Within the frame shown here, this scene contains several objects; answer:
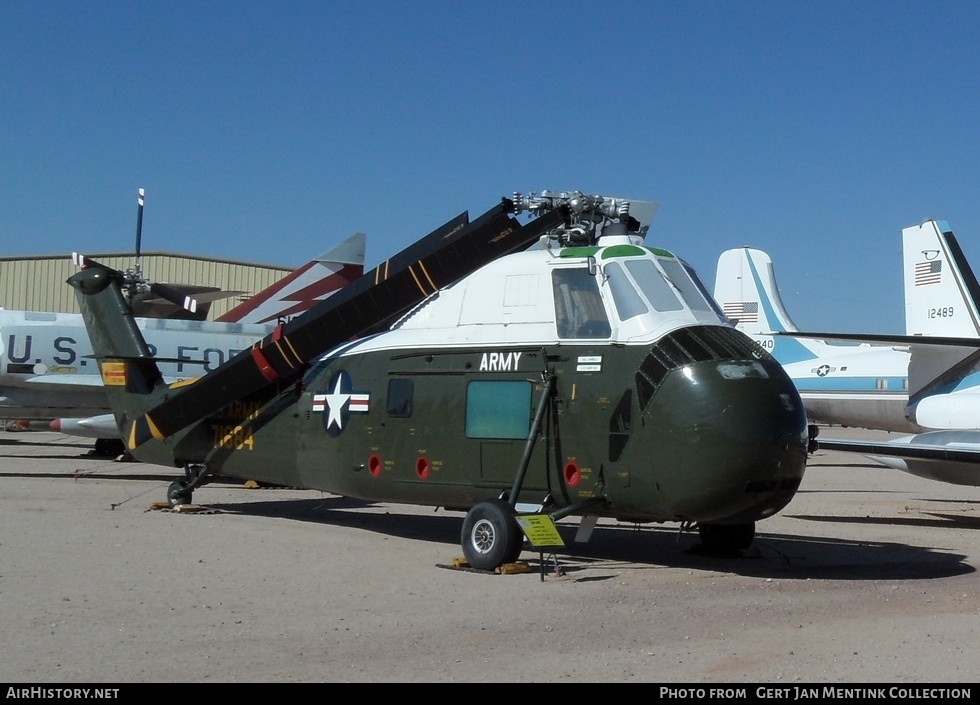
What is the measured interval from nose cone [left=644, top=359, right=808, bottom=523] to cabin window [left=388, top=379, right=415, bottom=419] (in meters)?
3.22

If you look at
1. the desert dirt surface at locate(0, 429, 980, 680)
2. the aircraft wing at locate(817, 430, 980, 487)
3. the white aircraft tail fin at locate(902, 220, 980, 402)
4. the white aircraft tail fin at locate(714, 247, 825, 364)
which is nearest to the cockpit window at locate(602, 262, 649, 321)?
the desert dirt surface at locate(0, 429, 980, 680)

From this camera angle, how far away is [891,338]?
1909cm

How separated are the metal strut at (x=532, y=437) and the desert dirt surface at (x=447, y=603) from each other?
92 centimetres

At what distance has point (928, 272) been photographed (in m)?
23.2

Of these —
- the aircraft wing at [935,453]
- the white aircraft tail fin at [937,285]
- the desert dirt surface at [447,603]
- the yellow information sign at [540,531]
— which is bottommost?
the desert dirt surface at [447,603]

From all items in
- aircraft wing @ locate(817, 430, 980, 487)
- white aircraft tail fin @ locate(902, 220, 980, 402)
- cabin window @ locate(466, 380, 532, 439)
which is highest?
white aircraft tail fin @ locate(902, 220, 980, 402)

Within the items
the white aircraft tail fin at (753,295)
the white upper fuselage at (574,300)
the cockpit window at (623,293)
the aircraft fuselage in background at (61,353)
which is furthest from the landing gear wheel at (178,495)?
the white aircraft tail fin at (753,295)

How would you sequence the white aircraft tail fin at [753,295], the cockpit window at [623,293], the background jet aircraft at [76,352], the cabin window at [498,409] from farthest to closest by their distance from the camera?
the white aircraft tail fin at [753,295] → the background jet aircraft at [76,352] → the cabin window at [498,409] → the cockpit window at [623,293]

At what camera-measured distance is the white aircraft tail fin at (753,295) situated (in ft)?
111

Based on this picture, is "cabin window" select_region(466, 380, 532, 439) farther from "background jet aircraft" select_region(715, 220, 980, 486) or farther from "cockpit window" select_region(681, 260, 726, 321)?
"background jet aircraft" select_region(715, 220, 980, 486)

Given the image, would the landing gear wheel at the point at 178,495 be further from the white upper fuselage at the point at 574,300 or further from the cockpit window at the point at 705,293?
the cockpit window at the point at 705,293

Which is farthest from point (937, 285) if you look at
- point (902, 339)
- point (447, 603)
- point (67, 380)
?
point (67, 380)

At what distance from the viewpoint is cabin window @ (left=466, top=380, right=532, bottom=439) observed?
11.2 metres
